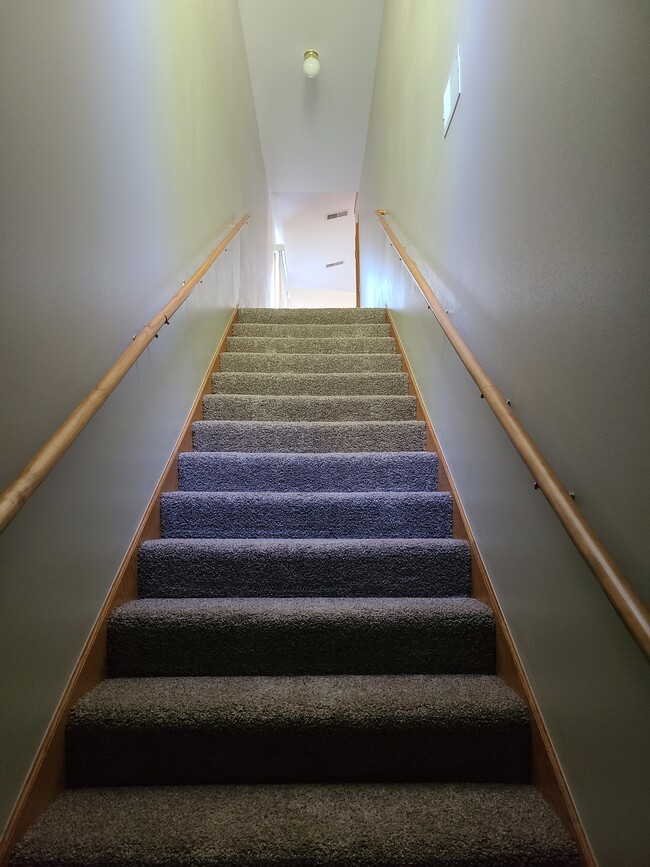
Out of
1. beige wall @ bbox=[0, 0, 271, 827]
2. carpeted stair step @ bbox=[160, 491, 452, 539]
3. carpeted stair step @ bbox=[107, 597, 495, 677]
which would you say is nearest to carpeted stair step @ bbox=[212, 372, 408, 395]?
beige wall @ bbox=[0, 0, 271, 827]

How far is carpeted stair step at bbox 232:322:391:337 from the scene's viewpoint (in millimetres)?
3855

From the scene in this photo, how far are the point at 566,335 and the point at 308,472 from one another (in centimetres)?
121

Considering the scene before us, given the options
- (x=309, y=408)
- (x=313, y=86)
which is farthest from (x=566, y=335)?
(x=313, y=86)

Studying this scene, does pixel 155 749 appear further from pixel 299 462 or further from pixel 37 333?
pixel 299 462

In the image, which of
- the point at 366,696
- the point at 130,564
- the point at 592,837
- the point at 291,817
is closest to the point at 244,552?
the point at 130,564

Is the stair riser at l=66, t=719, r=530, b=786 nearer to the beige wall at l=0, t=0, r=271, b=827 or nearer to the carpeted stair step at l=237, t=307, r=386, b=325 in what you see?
the beige wall at l=0, t=0, r=271, b=827

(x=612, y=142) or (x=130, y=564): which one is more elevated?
(x=612, y=142)

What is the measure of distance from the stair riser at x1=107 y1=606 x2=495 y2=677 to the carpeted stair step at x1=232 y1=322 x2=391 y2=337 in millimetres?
2604

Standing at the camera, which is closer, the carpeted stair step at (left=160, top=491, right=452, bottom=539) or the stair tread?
the stair tread

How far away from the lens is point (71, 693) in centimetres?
131

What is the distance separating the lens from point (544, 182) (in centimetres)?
131

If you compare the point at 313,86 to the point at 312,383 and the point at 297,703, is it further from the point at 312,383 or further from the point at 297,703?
the point at 297,703

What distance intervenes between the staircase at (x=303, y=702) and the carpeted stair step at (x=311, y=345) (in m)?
1.46

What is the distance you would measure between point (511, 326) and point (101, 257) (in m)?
1.12
